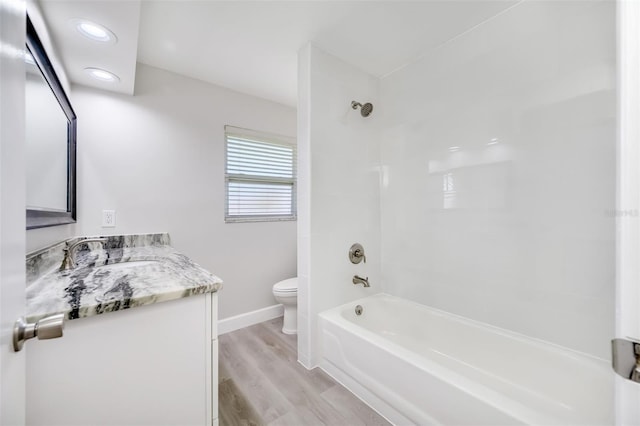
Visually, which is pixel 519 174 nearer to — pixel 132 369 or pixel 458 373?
pixel 458 373

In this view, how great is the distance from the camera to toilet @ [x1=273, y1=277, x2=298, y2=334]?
2.31 metres

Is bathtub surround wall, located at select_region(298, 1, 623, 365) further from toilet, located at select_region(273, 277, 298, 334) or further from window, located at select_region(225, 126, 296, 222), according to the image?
window, located at select_region(225, 126, 296, 222)

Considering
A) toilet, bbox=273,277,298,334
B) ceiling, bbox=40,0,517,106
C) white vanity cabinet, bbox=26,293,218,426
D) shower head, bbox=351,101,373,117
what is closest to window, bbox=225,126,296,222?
ceiling, bbox=40,0,517,106

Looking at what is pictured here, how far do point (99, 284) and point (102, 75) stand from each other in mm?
1622

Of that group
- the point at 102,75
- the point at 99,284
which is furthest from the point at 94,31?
the point at 99,284

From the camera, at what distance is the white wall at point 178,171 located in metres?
1.90

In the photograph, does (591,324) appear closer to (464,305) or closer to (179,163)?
(464,305)

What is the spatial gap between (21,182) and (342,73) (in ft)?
6.72

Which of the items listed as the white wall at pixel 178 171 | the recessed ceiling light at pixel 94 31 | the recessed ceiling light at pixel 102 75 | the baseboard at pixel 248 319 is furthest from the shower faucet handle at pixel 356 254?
the recessed ceiling light at pixel 102 75

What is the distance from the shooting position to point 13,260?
0.49m

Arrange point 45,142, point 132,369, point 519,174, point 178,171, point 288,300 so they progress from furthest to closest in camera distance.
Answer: point 288,300 < point 178,171 < point 519,174 < point 45,142 < point 132,369

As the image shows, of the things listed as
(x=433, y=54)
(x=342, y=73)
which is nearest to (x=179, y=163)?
(x=342, y=73)

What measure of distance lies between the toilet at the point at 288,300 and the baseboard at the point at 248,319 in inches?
12.3

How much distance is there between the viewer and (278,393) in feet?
5.21
